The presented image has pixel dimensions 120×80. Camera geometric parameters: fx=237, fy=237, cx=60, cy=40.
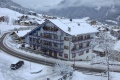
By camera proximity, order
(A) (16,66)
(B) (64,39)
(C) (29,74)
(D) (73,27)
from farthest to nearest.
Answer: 1. (D) (73,27)
2. (B) (64,39)
3. (A) (16,66)
4. (C) (29,74)

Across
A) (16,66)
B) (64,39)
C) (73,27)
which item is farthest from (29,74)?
(73,27)

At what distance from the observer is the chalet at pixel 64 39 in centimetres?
7612

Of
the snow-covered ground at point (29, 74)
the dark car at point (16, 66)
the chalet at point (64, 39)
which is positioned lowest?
the snow-covered ground at point (29, 74)

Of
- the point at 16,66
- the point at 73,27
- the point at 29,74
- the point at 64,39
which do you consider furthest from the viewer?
the point at 73,27

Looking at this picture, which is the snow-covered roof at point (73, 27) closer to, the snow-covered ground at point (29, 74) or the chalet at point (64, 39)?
the chalet at point (64, 39)

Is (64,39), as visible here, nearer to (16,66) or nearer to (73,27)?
(73,27)

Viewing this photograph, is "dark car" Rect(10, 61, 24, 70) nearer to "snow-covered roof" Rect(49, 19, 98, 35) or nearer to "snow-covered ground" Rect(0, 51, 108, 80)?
"snow-covered ground" Rect(0, 51, 108, 80)

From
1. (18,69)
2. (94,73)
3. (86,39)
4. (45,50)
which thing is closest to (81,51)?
(86,39)

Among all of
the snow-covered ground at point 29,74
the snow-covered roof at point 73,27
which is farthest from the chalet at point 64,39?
the snow-covered ground at point 29,74

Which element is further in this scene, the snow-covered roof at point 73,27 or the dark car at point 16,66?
the snow-covered roof at point 73,27

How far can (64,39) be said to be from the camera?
76.7 m

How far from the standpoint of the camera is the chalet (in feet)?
250

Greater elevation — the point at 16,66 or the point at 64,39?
the point at 64,39

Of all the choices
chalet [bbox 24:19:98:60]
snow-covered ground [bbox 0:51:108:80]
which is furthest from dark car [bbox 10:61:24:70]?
chalet [bbox 24:19:98:60]
